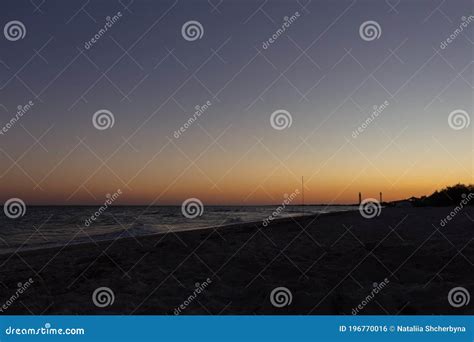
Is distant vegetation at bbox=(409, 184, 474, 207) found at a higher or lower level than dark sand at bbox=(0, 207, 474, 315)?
higher

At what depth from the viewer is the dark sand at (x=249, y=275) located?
4.52m

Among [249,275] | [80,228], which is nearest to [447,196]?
[80,228]

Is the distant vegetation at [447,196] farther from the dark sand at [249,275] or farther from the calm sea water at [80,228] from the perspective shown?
the dark sand at [249,275]

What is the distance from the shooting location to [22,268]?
7105 millimetres

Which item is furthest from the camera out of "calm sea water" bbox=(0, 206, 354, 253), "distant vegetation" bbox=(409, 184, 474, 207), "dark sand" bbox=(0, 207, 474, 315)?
"distant vegetation" bbox=(409, 184, 474, 207)

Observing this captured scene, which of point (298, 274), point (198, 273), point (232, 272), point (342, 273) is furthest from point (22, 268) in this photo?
point (342, 273)

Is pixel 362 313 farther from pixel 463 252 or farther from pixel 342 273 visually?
pixel 463 252

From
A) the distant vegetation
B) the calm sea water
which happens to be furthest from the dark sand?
the distant vegetation

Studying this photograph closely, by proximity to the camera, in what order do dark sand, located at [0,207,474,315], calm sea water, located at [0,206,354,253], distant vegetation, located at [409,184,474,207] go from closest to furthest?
dark sand, located at [0,207,474,315] < calm sea water, located at [0,206,354,253] < distant vegetation, located at [409,184,474,207]

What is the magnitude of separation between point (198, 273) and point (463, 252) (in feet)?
14.8

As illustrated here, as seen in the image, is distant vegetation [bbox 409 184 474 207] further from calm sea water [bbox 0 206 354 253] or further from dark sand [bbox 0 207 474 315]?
dark sand [bbox 0 207 474 315]

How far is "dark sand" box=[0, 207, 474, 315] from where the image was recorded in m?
4.52

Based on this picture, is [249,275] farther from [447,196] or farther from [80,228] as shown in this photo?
[447,196]

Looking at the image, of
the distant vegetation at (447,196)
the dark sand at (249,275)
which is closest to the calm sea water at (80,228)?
the dark sand at (249,275)
